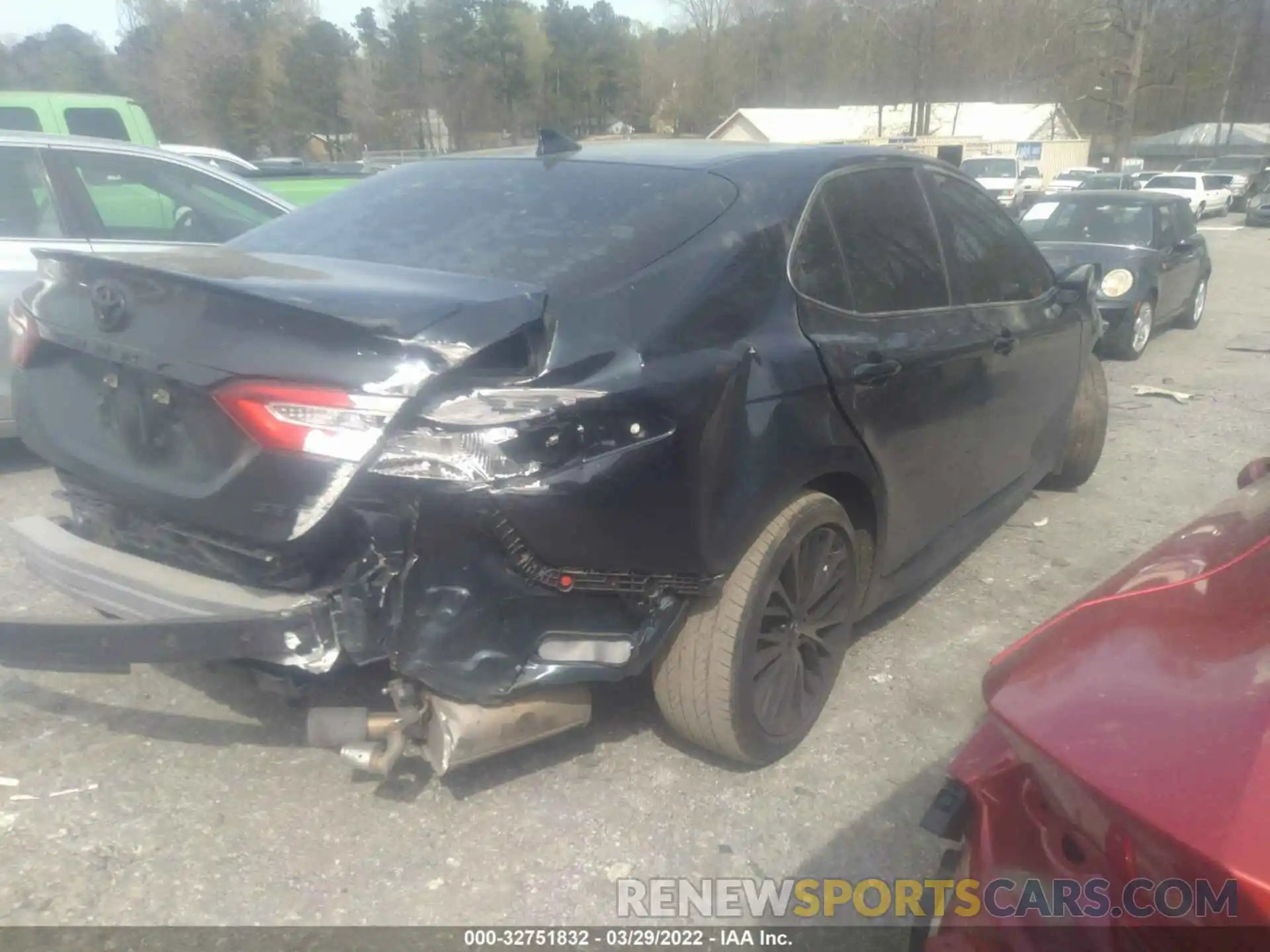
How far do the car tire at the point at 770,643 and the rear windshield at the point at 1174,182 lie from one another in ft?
111

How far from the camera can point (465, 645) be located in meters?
2.35

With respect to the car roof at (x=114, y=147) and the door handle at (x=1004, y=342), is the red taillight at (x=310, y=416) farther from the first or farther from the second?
the car roof at (x=114, y=147)

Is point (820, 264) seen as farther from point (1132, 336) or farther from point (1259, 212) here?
point (1259, 212)

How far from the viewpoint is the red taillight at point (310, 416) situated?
7.29 feet

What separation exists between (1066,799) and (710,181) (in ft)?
6.83

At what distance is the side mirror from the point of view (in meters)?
4.56

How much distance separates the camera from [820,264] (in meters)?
3.10

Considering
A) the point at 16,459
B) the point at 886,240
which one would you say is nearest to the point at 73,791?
the point at 886,240

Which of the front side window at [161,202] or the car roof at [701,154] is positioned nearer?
the car roof at [701,154]

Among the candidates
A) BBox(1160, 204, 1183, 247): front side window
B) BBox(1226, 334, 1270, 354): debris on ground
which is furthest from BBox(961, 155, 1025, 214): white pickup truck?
BBox(1160, 204, 1183, 247): front side window

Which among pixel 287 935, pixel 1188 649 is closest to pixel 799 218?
pixel 1188 649

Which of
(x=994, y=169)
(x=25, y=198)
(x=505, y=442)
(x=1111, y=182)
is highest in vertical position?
(x=25, y=198)

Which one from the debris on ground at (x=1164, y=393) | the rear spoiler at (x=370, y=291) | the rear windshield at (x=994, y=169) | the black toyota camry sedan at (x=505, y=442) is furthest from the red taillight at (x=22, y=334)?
the rear windshield at (x=994, y=169)

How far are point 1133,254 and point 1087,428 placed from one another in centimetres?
535
